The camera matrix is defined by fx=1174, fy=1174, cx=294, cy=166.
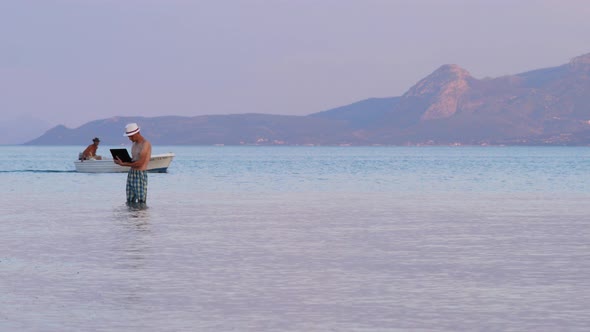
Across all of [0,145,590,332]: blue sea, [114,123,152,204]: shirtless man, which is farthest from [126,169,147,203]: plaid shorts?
[0,145,590,332]: blue sea

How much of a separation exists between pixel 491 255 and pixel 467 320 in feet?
20.4

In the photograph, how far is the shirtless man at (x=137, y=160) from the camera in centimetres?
2669

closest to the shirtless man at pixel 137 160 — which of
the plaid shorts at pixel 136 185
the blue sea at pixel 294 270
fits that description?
the plaid shorts at pixel 136 185

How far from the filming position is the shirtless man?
26688 millimetres

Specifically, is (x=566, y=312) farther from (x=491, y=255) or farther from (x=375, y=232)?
(x=375, y=232)

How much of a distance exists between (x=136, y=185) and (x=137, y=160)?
1469 millimetres

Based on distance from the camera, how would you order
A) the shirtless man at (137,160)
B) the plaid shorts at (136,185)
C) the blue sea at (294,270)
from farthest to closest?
the plaid shorts at (136,185) < the shirtless man at (137,160) < the blue sea at (294,270)

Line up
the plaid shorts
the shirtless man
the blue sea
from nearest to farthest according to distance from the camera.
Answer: the blue sea → the shirtless man → the plaid shorts

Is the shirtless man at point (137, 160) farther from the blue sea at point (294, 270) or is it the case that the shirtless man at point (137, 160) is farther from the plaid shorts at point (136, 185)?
the blue sea at point (294, 270)

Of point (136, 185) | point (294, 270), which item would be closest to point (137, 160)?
point (136, 185)

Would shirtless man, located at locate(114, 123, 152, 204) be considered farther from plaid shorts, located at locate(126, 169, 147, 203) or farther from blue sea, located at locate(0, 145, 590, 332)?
blue sea, located at locate(0, 145, 590, 332)

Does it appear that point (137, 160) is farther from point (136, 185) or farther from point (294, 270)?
point (294, 270)

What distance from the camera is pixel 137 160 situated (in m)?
26.9

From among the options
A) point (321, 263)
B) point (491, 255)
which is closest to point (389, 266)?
point (321, 263)
